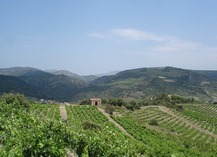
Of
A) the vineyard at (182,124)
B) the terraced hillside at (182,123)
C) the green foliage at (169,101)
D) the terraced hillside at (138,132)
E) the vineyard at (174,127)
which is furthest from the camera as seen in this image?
the green foliage at (169,101)

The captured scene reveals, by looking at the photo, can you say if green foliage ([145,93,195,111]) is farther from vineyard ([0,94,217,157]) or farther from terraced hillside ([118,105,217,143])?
terraced hillside ([118,105,217,143])

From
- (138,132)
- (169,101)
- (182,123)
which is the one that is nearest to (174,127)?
(182,123)

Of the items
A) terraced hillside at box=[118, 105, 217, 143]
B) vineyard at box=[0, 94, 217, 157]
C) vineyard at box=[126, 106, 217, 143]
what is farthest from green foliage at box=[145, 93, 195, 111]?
vineyard at box=[126, 106, 217, 143]

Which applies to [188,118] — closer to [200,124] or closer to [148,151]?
[200,124]

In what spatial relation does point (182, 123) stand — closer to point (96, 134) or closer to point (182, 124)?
point (182, 124)

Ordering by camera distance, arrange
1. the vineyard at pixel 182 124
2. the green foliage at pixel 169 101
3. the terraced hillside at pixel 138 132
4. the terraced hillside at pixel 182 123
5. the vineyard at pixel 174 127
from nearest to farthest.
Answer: the terraced hillside at pixel 138 132 → the vineyard at pixel 174 127 → the terraced hillside at pixel 182 123 → the vineyard at pixel 182 124 → the green foliage at pixel 169 101

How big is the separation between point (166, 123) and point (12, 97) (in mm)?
48883

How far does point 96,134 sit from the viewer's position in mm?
34500

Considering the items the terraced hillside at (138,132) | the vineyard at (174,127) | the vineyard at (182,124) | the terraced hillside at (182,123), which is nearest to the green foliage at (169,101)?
the terraced hillside at (138,132)

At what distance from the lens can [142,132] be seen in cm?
6888

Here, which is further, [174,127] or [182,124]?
[182,124]

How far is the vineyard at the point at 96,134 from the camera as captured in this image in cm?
2673

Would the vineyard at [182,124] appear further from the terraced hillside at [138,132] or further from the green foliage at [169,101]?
the green foliage at [169,101]

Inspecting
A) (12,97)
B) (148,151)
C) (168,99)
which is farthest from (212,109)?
(148,151)
